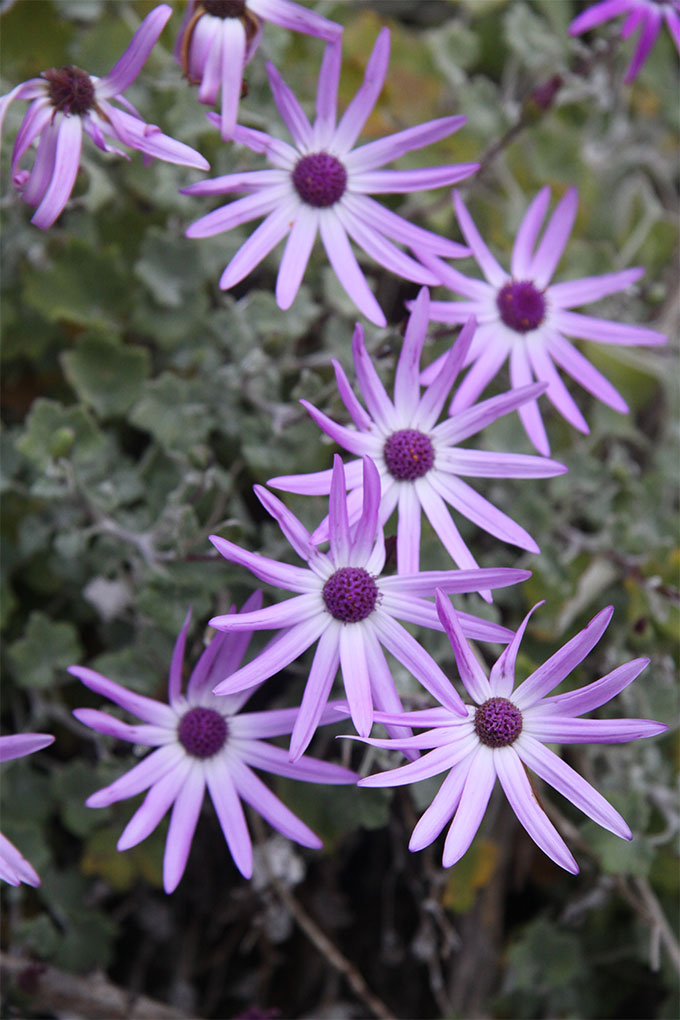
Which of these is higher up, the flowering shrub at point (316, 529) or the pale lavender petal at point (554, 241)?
the pale lavender petal at point (554, 241)

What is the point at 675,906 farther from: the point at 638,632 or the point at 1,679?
the point at 1,679

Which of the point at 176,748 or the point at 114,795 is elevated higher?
the point at 176,748

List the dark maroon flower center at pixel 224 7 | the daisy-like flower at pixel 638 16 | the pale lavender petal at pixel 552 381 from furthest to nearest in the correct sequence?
the daisy-like flower at pixel 638 16
the pale lavender petal at pixel 552 381
the dark maroon flower center at pixel 224 7

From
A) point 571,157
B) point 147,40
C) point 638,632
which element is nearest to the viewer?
point 147,40

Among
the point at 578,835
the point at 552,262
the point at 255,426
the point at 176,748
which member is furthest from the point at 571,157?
the point at 176,748

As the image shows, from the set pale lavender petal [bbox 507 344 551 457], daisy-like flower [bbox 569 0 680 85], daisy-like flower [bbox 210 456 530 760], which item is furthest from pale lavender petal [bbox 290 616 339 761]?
daisy-like flower [bbox 569 0 680 85]

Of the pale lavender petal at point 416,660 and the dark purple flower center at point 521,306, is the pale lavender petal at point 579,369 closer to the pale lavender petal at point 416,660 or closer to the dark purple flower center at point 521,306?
the dark purple flower center at point 521,306

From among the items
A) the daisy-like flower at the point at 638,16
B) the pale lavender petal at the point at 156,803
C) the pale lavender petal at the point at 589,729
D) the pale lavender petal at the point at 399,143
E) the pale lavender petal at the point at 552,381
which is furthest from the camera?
the daisy-like flower at the point at 638,16

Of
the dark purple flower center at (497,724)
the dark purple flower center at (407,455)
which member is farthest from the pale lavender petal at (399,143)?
the dark purple flower center at (497,724)
